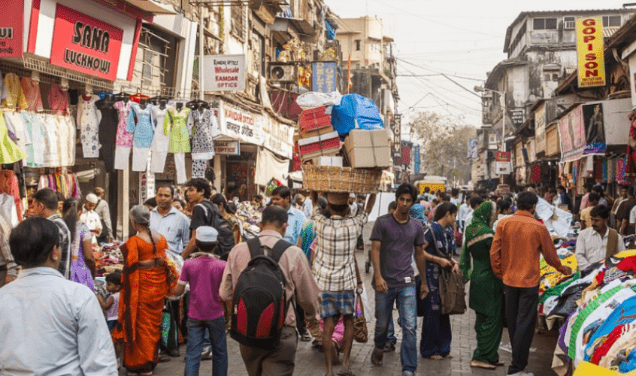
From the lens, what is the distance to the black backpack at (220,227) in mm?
9328

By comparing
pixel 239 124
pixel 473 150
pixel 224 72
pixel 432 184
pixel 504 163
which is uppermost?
pixel 473 150

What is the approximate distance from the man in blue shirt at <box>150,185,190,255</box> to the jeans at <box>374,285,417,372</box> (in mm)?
2593

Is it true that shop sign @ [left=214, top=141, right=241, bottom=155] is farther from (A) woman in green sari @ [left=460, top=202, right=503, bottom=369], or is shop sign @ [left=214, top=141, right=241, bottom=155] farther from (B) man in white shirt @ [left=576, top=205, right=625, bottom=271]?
(A) woman in green sari @ [left=460, top=202, right=503, bottom=369]

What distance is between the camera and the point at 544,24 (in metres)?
59.1

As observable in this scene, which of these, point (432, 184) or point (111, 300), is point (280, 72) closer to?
point (111, 300)

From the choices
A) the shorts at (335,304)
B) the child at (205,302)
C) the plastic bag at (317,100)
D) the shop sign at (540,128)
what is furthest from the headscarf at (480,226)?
the shop sign at (540,128)

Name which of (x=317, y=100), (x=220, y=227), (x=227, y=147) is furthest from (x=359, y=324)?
(x=227, y=147)

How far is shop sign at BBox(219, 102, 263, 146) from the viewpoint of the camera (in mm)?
18758

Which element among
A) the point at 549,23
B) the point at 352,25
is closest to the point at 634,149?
the point at 549,23

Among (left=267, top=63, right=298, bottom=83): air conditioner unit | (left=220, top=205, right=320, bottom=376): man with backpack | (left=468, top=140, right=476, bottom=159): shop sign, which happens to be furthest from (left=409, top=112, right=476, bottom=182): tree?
(left=220, top=205, right=320, bottom=376): man with backpack

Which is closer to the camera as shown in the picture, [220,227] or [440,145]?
[220,227]

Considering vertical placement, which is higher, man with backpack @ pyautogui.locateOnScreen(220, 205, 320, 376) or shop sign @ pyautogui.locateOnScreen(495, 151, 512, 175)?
shop sign @ pyautogui.locateOnScreen(495, 151, 512, 175)

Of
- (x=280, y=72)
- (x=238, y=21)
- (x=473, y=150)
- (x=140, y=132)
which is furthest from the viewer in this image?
(x=473, y=150)

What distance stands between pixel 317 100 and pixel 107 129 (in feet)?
18.7
